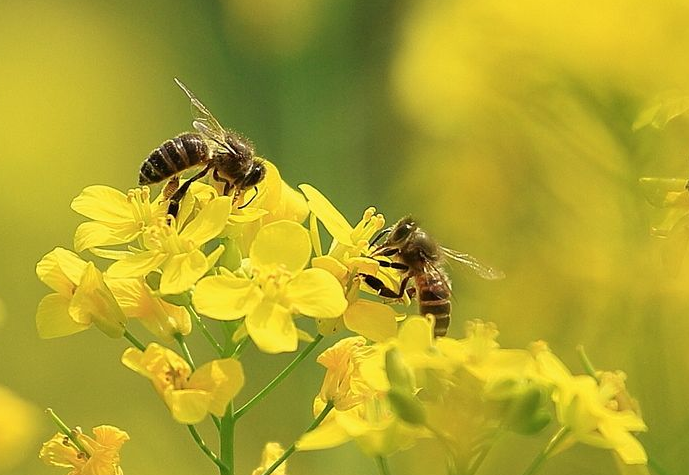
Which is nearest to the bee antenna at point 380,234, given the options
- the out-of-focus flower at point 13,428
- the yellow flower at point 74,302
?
the yellow flower at point 74,302

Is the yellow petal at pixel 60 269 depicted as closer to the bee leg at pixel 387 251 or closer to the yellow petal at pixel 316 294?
the yellow petal at pixel 316 294

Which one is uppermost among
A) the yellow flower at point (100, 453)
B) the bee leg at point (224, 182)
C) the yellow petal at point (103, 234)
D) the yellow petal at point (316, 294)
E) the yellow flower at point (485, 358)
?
the yellow petal at point (103, 234)

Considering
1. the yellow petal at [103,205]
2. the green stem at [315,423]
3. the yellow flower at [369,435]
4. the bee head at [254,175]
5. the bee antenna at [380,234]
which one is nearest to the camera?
the yellow flower at [369,435]

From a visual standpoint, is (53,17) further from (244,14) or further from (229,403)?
(229,403)

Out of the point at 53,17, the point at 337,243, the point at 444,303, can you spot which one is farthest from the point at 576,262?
the point at 53,17

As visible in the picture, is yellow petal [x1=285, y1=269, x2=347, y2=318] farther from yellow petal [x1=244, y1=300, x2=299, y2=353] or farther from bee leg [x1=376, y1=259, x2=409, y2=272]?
bee leg [x1=376, y1=259, x2=409, y2=272]

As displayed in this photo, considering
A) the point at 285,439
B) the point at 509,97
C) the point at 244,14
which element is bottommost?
the point at 285,439

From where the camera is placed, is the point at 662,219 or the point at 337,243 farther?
the point at 662,219

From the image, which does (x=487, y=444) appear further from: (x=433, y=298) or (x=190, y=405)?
(x=433, y=298)
